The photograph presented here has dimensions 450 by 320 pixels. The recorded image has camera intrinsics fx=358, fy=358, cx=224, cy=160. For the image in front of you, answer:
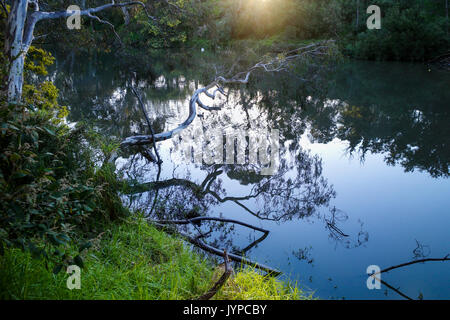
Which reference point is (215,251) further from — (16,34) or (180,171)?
(16,34)

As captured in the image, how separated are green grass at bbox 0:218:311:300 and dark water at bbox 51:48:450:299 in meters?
0.83

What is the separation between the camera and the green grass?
2.11 metres

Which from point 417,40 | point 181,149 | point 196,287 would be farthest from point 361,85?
point 196,287

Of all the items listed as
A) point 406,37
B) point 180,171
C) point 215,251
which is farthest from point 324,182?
point 406,37

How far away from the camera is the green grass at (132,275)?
211 centimetres

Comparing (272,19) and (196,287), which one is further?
(272,19)

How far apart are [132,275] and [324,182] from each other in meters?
3.85

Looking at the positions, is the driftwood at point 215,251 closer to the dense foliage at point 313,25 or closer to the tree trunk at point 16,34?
the tree trunk at point 16,34

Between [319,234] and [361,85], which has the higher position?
[361,85]

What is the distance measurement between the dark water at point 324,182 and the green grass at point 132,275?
0.83 meters

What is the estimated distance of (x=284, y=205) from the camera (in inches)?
197

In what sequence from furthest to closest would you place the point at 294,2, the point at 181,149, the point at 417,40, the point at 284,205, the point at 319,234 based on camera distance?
1. the point at 294,2
2. the point at 417,40
3. the point at 181,149
4. the point at 284,205
5. the point at 319,234
